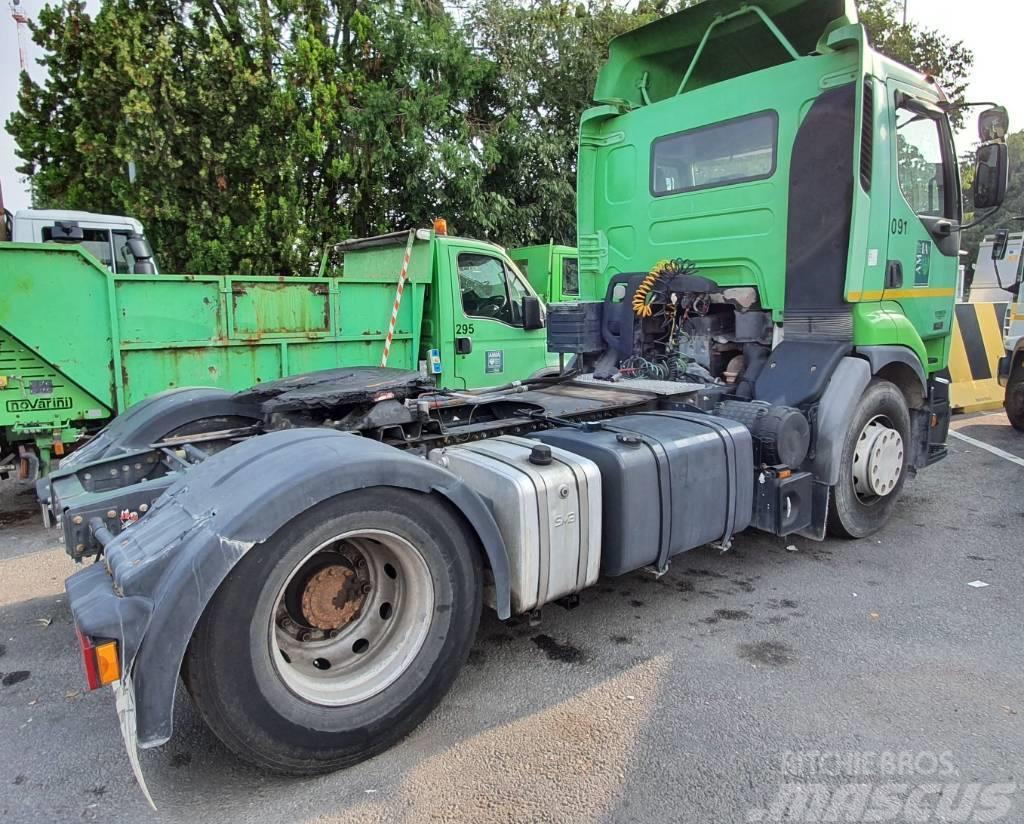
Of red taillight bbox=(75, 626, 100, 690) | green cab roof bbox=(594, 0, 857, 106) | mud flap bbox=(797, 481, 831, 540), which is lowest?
mud flap bbox=(797, 481, 831, 540)

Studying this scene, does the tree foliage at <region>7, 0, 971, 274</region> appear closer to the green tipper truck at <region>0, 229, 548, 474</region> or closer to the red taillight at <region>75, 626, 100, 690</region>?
the green tipper truck at <region>0, 229, 548, 474</region>

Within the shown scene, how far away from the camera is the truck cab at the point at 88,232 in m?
9.91

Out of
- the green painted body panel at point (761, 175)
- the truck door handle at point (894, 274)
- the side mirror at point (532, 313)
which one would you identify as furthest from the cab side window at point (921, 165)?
the side mirror at point (532, 313)

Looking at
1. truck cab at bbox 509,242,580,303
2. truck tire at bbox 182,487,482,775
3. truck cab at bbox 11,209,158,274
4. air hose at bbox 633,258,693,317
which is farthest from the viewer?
truck cab at bbox 509,242,580,303

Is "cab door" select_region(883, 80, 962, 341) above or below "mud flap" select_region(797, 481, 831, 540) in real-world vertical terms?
above

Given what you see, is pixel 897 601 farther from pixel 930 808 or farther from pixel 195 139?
pixel 195 139

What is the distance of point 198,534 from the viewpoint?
2232 millimetres

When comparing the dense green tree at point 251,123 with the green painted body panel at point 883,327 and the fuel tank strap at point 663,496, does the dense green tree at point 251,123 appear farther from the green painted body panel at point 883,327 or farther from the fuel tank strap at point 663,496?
the fuel tank strap at point 663,496

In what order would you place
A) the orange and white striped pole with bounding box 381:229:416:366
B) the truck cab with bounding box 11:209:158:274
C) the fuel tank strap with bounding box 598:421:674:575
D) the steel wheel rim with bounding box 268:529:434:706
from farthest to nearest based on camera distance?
the truck cab with bounding box 11:209:158:274 → the orange and white striped pole with bounding box 381:229:416:366 → the fuel tank strap with bounding box 598:421:674:575 → the steel wheel rim with bounding box 268:529:434:706

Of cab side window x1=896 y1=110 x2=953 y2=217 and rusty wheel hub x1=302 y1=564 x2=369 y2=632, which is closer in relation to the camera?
rusty wheel hub x1=302 y1=564 x2=369 y2=632

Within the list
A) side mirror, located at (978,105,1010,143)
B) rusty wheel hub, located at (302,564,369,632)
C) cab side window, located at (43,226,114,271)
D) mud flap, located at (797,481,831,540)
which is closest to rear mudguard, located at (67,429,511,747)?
rusty wheel hub, located at (302,564,369,632)

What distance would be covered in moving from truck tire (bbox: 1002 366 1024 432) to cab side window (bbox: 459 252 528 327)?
635 centimetres

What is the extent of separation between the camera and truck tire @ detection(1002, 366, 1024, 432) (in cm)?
880

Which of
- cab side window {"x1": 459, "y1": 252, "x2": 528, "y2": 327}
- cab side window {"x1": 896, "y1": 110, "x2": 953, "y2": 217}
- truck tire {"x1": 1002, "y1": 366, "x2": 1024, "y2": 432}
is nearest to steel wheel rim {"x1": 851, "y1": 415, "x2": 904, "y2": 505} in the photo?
cab side window {"x1": 896, "y1": 110, "x2": 953, "y2": 217}
